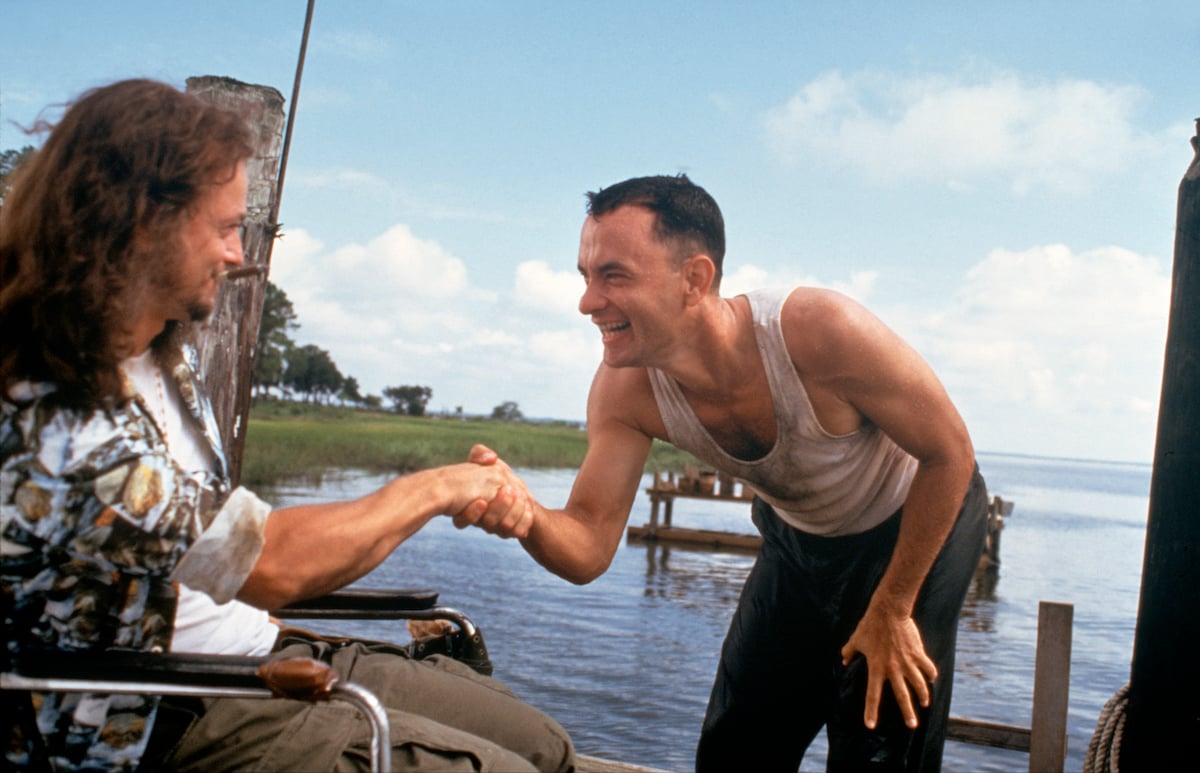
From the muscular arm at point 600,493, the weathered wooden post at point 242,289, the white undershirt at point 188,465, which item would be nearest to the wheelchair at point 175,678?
the white undershirt at point 188,465

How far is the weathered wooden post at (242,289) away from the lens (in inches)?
156

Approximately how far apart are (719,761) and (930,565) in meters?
0.98

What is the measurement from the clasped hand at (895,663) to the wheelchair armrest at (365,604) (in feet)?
4.32

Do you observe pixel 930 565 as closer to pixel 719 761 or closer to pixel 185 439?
pixel 719 761

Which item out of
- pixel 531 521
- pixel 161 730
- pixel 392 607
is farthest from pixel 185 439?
pixel 531 521

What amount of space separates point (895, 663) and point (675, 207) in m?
1.51

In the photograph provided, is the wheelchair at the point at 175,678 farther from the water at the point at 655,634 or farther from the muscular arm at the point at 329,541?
the water at the point at 655,634

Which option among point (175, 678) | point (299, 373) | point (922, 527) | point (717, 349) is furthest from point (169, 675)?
point (299, 373)

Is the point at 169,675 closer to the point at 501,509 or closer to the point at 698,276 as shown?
the point at 501,509

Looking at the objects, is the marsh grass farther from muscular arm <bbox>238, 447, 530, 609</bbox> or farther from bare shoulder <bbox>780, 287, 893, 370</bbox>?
muscular arm <bbox>238, 447, 530, 609</bbox>

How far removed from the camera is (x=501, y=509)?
2.77 metres

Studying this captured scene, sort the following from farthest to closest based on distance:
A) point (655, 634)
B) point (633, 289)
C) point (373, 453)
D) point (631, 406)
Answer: point (373, 453) → point (655, 634) → point (631, 406) → point (633, 289)

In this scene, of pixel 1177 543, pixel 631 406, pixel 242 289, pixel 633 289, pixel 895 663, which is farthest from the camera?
pixel 242 289

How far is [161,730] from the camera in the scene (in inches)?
78.5
